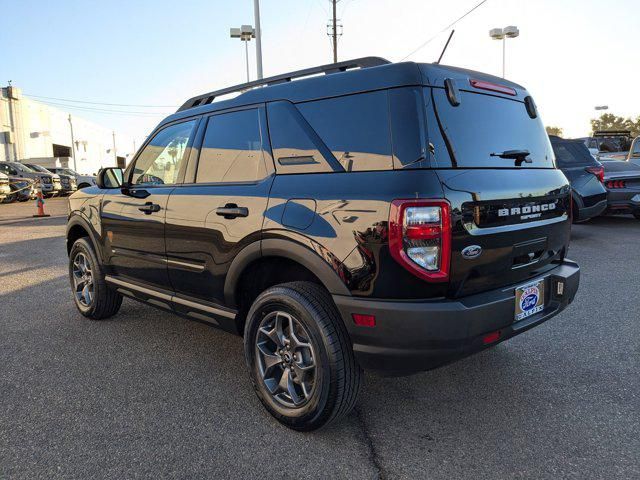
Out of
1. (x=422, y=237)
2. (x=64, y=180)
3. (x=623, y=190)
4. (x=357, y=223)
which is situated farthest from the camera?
(x=64, y=180)

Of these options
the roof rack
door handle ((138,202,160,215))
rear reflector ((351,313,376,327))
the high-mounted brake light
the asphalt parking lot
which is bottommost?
the asphalt parking lot

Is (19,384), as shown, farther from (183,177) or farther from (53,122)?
(53,122)

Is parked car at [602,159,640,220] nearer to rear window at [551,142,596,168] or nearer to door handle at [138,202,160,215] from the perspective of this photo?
rear window at [551,142,596,168]

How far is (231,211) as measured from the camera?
2.93 metres

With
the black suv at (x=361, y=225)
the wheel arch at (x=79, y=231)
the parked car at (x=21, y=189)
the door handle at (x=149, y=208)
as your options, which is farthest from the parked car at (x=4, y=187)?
the black suv at (x=361, y=225)

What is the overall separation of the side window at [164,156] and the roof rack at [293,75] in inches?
10.1

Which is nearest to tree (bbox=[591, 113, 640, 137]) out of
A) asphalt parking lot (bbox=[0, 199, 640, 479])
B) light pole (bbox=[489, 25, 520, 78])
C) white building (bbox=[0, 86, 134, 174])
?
light pole (bbox=[489, 25, 520, 78])

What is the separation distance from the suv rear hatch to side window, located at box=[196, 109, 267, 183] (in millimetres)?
1100

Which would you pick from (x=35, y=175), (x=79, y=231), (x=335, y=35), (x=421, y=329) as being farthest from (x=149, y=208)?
(x=335, y=35)

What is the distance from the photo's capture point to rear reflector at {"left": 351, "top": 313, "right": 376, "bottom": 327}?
229cm

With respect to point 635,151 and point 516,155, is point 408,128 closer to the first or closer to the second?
point 516,155

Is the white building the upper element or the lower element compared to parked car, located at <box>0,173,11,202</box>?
upper

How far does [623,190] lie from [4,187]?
69.0ft

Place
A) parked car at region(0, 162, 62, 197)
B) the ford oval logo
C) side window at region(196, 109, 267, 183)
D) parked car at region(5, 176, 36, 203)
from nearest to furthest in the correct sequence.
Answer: the ford oval logo < side window at region(196, 109, 267, 183) < parked car at region(5, 176, 36, 203) < parked car at region(0, 162, 62, 197)
